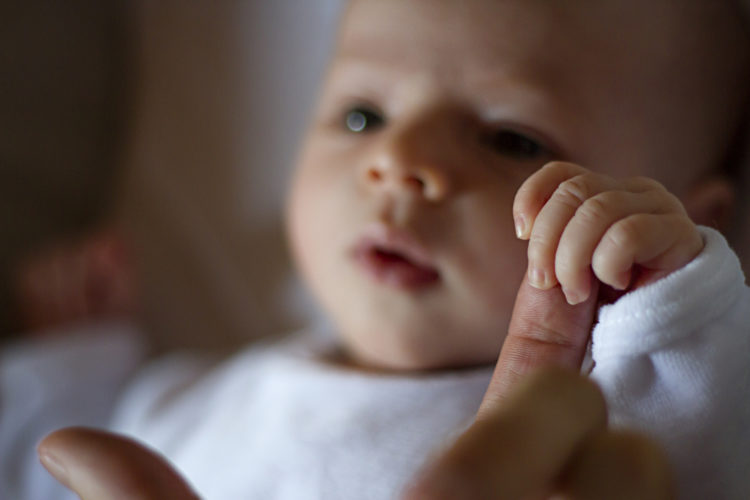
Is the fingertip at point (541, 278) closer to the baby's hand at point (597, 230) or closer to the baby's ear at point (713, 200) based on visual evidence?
the baby's hand at point (597, 230)

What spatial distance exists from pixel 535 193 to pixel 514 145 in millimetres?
155

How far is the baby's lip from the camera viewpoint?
49cm

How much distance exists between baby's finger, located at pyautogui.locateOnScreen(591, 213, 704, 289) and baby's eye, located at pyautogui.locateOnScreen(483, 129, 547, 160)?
145 millimetres

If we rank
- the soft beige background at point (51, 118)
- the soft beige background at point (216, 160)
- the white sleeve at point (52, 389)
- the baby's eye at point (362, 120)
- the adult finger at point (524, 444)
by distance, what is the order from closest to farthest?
the adult finger at point (524, 444) → the baby's eye at point (362, 120) → the white sleeve at point (52, 389) → the soft beige background at point (51, 118) → the soft beige background at point (216, 160)

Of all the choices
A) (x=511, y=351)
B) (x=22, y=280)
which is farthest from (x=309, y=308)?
(x=511, y=351)

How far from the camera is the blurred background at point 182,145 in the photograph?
97cm

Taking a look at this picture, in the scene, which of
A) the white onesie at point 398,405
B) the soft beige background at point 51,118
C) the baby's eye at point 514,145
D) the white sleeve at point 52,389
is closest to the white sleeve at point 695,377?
the white onesie at point 398,405

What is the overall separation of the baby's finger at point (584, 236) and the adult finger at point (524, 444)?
6cm

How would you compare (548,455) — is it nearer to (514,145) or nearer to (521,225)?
(521,225)

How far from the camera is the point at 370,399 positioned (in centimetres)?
54

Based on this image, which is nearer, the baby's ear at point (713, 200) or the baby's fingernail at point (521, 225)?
the baby's fingernail at point (521, 225)

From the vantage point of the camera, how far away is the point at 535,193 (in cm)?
33

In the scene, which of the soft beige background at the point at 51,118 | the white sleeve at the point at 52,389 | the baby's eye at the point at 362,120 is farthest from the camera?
the soft beige background at the point at 51,118

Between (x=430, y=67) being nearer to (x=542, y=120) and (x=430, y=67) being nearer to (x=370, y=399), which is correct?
(x=542, y=120)
